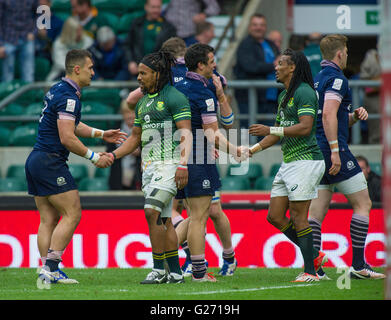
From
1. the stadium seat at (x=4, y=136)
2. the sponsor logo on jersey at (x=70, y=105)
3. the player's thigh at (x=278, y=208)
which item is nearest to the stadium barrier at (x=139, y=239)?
the stadium seat at (x=4, y=136)

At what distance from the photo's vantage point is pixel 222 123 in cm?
893

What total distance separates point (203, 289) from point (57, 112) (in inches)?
84.7

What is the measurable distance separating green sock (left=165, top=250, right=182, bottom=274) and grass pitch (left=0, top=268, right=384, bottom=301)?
238mm

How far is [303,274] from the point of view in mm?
8039

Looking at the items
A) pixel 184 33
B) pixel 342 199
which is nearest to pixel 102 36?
pixel 184 33

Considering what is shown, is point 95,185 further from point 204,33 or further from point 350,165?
point 350,165

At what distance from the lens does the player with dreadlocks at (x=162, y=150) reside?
7.72 m

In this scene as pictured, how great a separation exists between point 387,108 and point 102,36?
9798 mm

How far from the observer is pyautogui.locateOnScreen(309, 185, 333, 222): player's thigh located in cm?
859

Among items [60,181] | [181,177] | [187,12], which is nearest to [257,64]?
[187,12]

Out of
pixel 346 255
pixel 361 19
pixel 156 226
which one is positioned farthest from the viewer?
pixel 361 19

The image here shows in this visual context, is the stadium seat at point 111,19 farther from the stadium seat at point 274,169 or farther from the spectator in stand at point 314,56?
the stadium seat at point 274,169

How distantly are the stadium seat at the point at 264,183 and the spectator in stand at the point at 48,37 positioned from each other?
15.2ft
